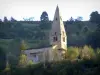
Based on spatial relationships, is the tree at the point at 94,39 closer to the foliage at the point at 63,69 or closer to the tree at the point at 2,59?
the tree at the point at 2,59

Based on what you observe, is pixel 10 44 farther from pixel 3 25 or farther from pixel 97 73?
pixel 97 73

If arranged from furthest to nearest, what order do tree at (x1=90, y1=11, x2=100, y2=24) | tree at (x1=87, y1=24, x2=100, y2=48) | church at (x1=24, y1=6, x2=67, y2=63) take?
1. tree at (x1=90, y1=11, x2=100, y2=24)
2. tree at (x1=87, y1=24, x2=100, y2=48)
3. church at (x1=24, y1=6, x2=67, y2=63)

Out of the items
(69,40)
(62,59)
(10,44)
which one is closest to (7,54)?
(10,44)

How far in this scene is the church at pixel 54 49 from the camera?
198 feet

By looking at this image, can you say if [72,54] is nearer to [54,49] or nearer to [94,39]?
[54,49]

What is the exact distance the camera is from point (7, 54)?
75.9 metres

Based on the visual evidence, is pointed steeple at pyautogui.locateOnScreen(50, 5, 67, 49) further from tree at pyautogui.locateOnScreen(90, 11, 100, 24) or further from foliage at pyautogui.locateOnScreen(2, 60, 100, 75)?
tree at pyautogui.locateOnScreen(90, 11, 100, 24)

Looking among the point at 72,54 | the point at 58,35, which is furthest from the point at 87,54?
the point at 58,35

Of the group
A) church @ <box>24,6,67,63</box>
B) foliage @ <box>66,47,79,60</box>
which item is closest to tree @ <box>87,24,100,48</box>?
church @ <box>24,6,67,63</box>

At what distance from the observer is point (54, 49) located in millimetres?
60750

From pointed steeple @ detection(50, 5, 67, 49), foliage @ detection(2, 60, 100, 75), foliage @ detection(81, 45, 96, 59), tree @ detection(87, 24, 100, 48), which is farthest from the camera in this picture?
tree @ detection(87, 24, 100, 48)

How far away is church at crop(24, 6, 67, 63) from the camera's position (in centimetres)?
6047

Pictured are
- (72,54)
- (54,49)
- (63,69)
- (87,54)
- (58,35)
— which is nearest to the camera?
(63,69)

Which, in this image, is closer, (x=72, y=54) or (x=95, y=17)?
(x=72, y=54)
